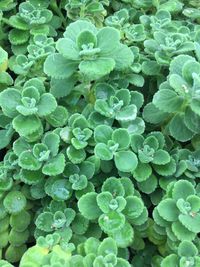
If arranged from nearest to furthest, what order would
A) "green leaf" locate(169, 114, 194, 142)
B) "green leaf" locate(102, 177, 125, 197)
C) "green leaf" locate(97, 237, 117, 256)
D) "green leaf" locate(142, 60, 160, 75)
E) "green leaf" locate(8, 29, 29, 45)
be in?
"green leaf" locate(97, 237, 117, 256) → "green leaf" locate(102, 177, 125, 197) → "green leaf" locate(169, 114, 194, 142) → "green leaf" locate(142, 60, 160, 75) → "green leaf" locate(8, 29, 29, 45)

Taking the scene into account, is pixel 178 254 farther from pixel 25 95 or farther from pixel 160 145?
pixel 25 95

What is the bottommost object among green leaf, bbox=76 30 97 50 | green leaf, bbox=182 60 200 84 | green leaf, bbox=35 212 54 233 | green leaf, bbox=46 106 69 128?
green leaf, bbox=35 212 54 233

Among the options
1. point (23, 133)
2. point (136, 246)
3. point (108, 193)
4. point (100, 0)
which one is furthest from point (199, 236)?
point (100, 0)

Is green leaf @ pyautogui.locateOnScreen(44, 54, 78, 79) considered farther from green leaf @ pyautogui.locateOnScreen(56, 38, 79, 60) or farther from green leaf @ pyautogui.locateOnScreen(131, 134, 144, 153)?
green leaf @ pyautogui.locateOnScreen(131, 134, 144, 153)

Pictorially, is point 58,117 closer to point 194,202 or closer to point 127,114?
point 127,114

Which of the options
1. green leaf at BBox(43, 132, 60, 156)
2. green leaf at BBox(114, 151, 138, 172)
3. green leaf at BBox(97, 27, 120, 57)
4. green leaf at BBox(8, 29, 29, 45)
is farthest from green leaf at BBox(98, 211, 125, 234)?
green leaf at BBox(8, 29, 29, 45)

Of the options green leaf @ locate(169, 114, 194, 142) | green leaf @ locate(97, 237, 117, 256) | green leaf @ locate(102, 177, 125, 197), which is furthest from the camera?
green leaf @ locate(169, 114, 194, 142)

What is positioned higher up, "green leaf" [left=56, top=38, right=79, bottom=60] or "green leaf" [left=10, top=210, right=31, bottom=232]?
"green leaf" [left=56, top=38, right=79, bottom=60]

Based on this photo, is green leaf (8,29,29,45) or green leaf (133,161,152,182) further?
green leaf (8,29,29,45)

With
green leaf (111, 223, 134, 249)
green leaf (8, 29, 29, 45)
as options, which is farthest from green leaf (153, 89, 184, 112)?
green leaf (8, 29, 29, 45)
